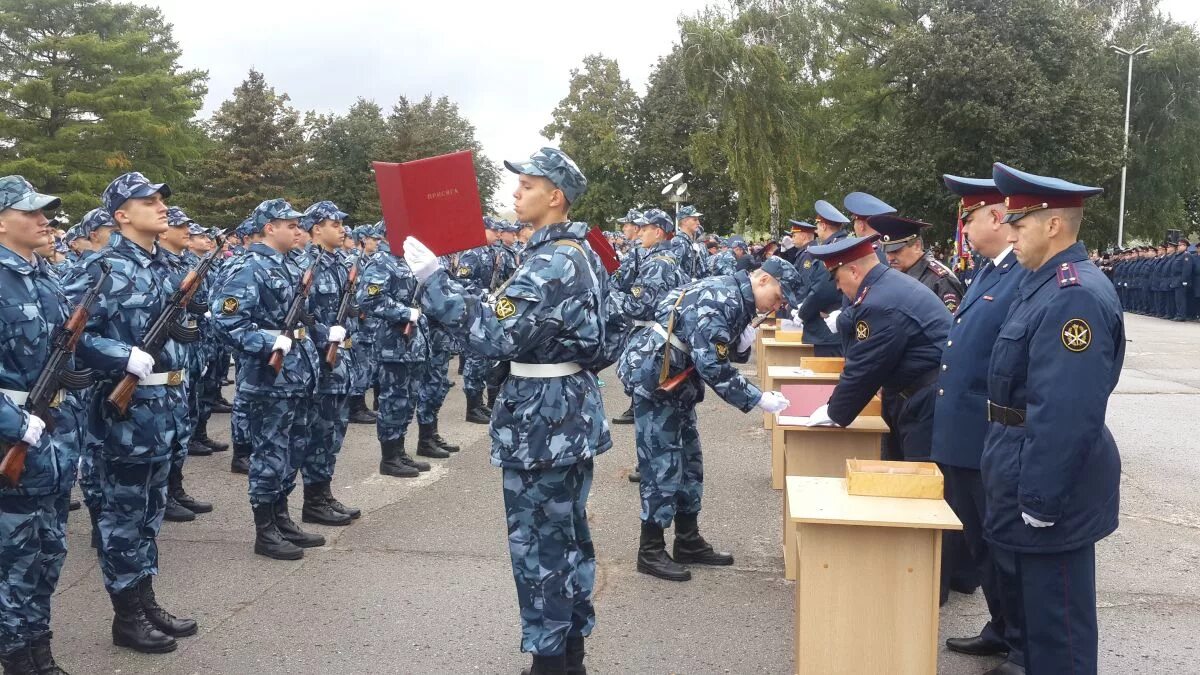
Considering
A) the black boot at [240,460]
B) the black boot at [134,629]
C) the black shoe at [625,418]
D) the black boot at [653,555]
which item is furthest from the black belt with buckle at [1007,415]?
the black shoe at [625,418]

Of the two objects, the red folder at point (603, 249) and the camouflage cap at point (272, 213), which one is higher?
the camouflage cap at point (272, 213)

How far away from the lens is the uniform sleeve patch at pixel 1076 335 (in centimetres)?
328

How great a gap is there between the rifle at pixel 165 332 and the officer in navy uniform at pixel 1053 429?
3963mm

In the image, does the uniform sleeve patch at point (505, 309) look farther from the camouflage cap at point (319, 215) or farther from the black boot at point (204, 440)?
the black boot at point (204, 440)

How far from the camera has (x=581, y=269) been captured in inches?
151

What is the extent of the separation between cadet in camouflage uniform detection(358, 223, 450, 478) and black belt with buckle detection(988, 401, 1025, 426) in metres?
5.55

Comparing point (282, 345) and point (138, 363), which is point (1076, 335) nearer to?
point (138, 363)

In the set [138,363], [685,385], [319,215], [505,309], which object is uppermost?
[319,215]

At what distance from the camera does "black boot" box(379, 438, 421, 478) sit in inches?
321

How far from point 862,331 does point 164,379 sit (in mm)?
3692

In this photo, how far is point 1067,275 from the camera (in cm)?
341

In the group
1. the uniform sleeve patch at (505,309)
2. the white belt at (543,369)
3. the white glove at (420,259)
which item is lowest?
the white belt at (543,369)

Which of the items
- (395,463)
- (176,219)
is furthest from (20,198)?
(395,463)

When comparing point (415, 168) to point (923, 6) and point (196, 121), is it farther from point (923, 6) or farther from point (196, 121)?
point (196, 121)
